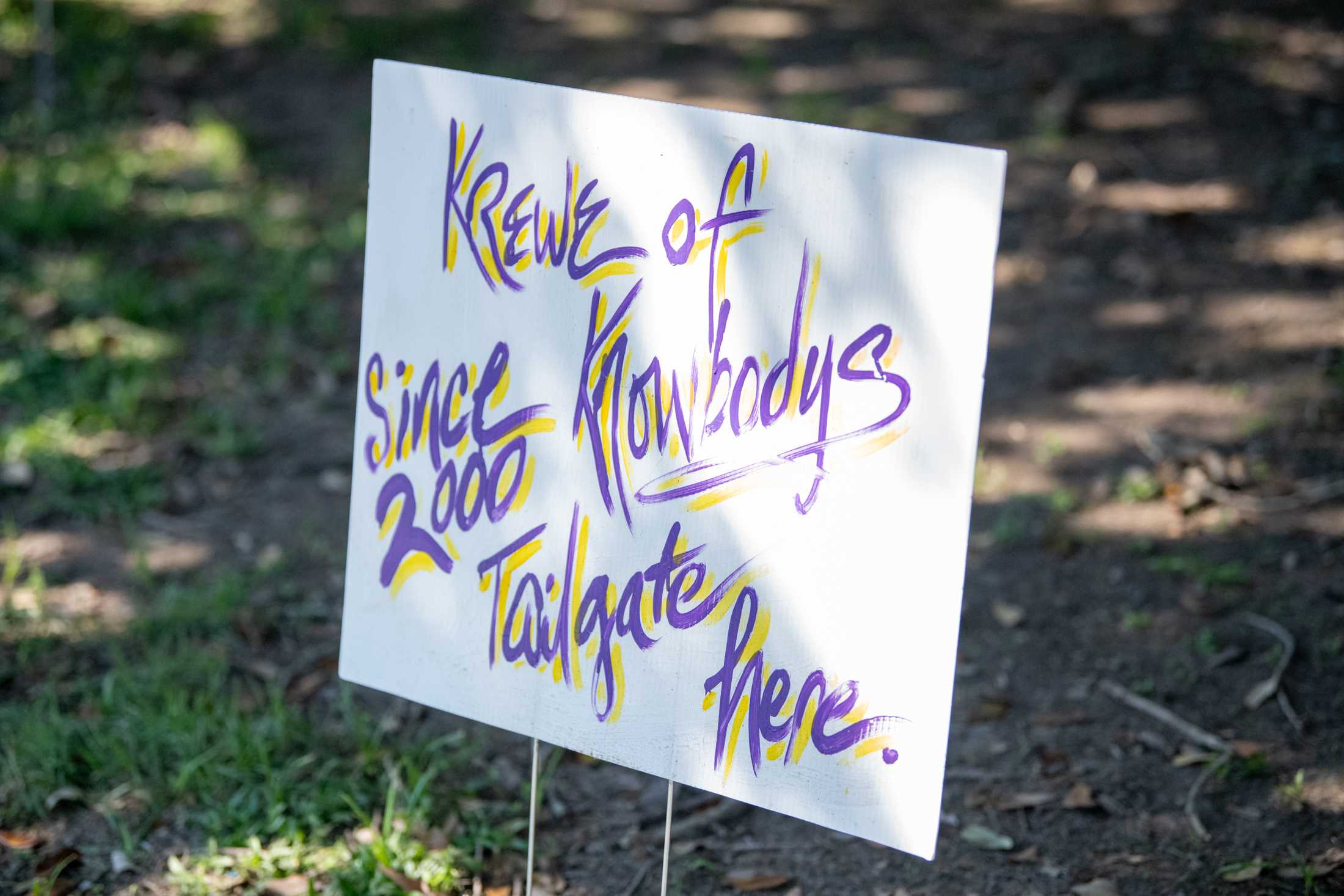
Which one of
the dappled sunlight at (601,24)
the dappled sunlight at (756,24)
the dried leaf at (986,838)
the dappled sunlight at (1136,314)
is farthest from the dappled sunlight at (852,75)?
the dried leaf at (986,838)

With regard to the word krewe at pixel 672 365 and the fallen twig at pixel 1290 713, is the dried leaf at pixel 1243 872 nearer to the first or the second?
the fallen twig at pixel 1290 713

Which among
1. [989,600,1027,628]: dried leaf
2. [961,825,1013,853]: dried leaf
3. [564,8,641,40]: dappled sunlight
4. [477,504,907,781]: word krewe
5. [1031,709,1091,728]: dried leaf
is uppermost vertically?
[564,8,641,40]: dappled sunlight

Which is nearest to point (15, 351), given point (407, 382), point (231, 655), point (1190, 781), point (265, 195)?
point (265, 195)

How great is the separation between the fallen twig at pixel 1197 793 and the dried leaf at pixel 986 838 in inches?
13.6

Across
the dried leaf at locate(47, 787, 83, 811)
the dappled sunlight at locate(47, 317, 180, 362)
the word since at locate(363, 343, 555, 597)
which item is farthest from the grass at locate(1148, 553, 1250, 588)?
the dappled sunlight at locate(47, 317, 180, 362)

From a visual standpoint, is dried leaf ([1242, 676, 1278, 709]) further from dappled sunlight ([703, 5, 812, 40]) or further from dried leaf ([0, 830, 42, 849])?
dappled sunlight ([703, 5, 812, 40])

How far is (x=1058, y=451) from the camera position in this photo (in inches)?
147

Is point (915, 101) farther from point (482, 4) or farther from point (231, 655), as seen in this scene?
point (231, 655)

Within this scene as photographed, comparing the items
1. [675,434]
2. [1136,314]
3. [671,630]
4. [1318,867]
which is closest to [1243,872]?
[1318,867]

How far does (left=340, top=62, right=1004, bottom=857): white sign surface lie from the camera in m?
1.79

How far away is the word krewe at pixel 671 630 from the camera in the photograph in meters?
1.90

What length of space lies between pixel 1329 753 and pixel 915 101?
366cm

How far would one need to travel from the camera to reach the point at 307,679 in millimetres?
2996

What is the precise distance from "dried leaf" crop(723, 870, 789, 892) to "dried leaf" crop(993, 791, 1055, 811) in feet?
1.55
